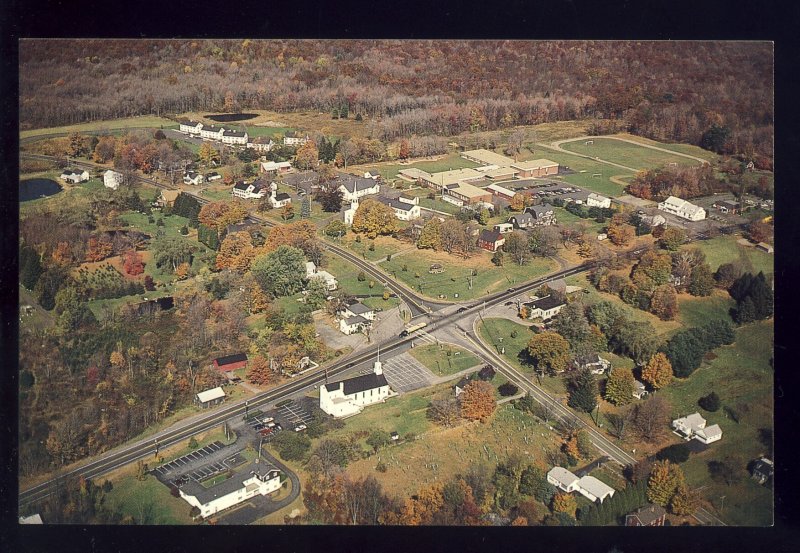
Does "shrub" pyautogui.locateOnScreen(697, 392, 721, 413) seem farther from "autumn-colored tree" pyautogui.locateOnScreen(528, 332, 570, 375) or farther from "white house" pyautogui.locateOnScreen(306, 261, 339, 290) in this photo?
"white house" pyautogui.locateOnScreen(306, 261, 339, 290)

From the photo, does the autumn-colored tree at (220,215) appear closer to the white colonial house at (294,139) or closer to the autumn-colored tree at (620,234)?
the white colonial house at (294,139)

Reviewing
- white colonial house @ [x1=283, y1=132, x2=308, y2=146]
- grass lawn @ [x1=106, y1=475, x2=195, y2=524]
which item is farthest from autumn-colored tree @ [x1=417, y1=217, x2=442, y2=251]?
grass lawn @ [x1=106, y1=475, x2=195, y2=524]

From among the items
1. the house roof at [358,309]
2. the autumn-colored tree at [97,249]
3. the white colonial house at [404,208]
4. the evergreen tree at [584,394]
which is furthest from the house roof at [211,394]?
the white colonial house at [404,208]

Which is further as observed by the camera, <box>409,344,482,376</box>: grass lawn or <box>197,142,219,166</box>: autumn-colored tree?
<box>197,142,219,166</box>: autumn-colored tree

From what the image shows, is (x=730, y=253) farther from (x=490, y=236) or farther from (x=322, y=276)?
(x=322, y=276)

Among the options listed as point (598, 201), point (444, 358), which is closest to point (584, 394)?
point (444, 358)
